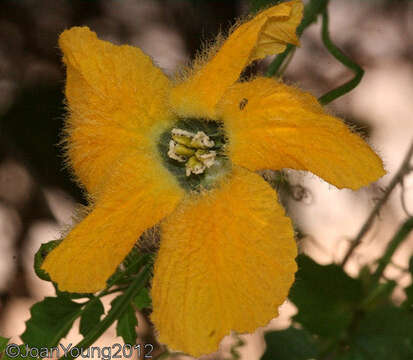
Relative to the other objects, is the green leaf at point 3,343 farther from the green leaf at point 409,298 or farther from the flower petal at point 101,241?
the green leaf at point 409,298

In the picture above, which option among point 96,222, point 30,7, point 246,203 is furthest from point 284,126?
point 30,7

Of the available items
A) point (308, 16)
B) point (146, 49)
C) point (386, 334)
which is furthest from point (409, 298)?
point (146, 49)

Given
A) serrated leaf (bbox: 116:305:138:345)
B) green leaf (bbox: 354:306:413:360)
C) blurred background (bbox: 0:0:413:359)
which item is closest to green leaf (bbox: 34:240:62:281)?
serrated leaf (bbox: 116:305:138:345)

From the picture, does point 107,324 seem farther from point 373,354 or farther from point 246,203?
point 373,354

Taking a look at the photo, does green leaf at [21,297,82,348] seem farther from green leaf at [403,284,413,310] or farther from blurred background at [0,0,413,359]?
blurred background at [0,0,413,359]

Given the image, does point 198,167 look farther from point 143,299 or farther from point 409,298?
point 409,298

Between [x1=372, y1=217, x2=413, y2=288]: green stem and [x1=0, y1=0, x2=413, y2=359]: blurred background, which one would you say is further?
[x1=0, y1=0, x2=413, y2=359]: blurred background
